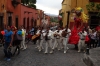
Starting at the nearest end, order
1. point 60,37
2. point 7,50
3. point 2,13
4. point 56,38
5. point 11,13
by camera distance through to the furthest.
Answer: point 7,50 < point 60,37 < point 56,38 < point 2,13 < point 11,13

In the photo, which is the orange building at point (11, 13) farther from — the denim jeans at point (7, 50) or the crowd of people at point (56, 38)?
the denim jeans at point (7, 50)

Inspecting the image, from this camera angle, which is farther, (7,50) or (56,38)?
(56,38)

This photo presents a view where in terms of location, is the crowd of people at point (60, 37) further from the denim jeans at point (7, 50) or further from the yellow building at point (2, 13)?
the yellow building at point (2, 13)

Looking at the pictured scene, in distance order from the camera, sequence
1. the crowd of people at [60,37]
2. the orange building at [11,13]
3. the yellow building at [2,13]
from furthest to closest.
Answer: the orange building at [11,13]
the yellow building at [2,13]
the crowd of people at [60,37]

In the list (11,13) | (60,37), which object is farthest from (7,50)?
(11,13)

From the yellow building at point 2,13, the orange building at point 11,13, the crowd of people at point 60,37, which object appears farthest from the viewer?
the orange building at point 11,13

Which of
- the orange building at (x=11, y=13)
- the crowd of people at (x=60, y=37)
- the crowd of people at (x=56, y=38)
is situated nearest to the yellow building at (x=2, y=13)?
the orange building at (x=11, y=13)

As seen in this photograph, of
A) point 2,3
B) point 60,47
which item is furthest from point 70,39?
point 2,3

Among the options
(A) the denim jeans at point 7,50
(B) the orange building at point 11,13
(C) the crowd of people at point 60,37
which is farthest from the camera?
(B) the orange building at point 11,13

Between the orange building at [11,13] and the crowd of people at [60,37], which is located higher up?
the orange building at [11,13]

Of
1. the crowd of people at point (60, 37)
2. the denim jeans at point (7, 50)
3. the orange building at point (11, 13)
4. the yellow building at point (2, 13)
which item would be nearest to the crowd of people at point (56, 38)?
the crowd of people at point (60, 37)

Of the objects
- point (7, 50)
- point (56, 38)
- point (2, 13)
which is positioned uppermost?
point (2, 13)

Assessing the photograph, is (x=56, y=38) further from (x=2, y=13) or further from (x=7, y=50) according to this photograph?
(x=2, y=13)

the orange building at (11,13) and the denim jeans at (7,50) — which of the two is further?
the orange building at (11,13)
